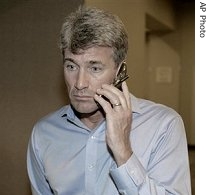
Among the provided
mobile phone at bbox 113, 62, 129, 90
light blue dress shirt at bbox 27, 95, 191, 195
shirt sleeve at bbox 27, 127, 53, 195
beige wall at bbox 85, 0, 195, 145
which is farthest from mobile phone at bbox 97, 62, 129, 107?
beige wall at bbox 85, 0, 195, 145

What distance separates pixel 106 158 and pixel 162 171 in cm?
20

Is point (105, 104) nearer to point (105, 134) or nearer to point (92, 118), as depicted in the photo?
point (105, 134)

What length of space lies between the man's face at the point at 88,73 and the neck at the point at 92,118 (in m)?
0.09

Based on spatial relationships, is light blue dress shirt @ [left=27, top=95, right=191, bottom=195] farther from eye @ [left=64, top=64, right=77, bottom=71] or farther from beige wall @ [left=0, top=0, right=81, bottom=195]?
beige wall @ [left=0, top=0, right=81, bottom=195]

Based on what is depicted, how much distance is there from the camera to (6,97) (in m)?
1.83

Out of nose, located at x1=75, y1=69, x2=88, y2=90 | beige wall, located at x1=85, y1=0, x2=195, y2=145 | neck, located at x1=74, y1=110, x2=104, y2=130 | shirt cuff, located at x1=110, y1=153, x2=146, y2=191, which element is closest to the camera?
shirt cuff, located at x1=110, y1=153, x2=146, y2=191

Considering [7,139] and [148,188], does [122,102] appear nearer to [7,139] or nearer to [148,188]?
[148,188]

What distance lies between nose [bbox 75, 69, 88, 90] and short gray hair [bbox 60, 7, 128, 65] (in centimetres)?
7

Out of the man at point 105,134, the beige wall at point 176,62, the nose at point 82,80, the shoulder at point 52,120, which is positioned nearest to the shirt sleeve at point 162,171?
the man at point 105,134

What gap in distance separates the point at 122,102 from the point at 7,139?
1.09 metres

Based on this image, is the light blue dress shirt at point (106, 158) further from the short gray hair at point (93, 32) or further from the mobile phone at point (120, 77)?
the short gray hair at point (93, 32)

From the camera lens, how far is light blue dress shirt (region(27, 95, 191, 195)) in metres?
0.94

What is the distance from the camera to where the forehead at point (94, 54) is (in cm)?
105

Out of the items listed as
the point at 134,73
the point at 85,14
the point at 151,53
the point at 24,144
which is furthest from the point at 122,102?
the point at 151,53
